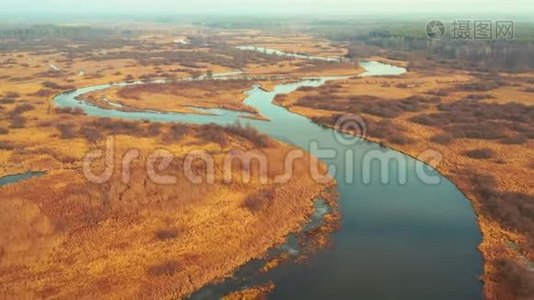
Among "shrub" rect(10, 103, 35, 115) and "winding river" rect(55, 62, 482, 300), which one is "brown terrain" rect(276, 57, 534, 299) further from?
"shrub" rect(10, 103, 35, 115)

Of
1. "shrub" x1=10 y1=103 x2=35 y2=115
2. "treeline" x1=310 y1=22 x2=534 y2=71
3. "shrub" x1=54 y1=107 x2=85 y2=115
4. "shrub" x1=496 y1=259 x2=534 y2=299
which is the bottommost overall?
"shrub" x1=496 y1=259 x2=534 y2=299

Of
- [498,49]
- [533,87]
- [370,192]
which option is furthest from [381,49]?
[370,192]

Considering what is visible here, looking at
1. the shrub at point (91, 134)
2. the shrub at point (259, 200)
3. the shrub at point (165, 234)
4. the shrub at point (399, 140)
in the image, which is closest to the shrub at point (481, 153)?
the shrub at point (399, 140)

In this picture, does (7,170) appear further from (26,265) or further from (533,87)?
(533,87)

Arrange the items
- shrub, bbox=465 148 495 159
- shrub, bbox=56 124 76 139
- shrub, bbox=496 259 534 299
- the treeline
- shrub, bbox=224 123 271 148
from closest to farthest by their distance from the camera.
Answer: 1. shrub, bbox=496 259 534 299
2. shrub, bbox=465 148 495 159
3. shrub, bbox=224 123 271 148
4. shrub, bbox=56 124 76 139
5. the treeline

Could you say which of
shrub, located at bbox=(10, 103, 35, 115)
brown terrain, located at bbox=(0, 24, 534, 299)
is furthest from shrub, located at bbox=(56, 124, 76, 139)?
shrub, located at bbox=(10, 103, 35, 115)

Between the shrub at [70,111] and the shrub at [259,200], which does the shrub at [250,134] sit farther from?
the shrub at [70,111]

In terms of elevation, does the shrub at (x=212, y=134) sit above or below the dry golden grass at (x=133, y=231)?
above
